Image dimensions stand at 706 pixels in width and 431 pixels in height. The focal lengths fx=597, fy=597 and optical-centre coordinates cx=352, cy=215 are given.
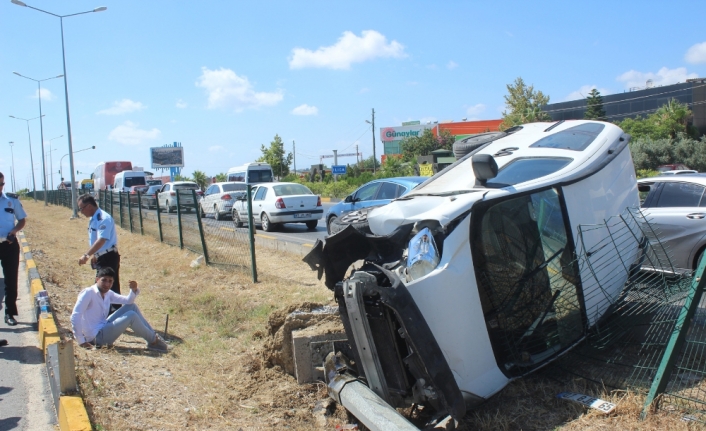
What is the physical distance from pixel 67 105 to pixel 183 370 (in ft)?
95.0

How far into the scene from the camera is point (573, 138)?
470 cm

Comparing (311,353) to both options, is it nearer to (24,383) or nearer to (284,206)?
(24,383)

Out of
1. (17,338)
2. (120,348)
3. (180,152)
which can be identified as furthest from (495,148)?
(180,152)

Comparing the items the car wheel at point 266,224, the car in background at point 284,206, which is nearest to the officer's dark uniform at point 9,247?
the car in background at point 284,206

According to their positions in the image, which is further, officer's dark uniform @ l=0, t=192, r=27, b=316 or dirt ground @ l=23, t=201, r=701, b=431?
officer's dark uniform @ l=0, t=192, r=27, b=316

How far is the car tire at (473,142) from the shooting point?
5496 mm

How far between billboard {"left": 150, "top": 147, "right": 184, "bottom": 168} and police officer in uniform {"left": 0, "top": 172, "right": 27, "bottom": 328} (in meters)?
68.6

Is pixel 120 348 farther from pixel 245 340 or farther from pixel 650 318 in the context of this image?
pixel 650 318

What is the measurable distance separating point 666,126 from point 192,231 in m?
33.7

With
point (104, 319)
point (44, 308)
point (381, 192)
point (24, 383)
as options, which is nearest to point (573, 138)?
point (104, 319)

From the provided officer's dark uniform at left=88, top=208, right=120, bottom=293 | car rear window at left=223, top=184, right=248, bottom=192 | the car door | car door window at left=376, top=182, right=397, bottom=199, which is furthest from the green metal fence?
the car door

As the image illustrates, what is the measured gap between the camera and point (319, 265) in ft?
15.0

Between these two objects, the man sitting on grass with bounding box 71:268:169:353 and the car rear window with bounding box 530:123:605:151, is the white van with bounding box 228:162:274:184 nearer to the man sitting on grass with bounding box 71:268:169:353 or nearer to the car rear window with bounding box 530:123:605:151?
the man sitting on grass with bounding box 71:268:169:353

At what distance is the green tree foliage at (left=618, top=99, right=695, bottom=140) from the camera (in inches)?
1435
